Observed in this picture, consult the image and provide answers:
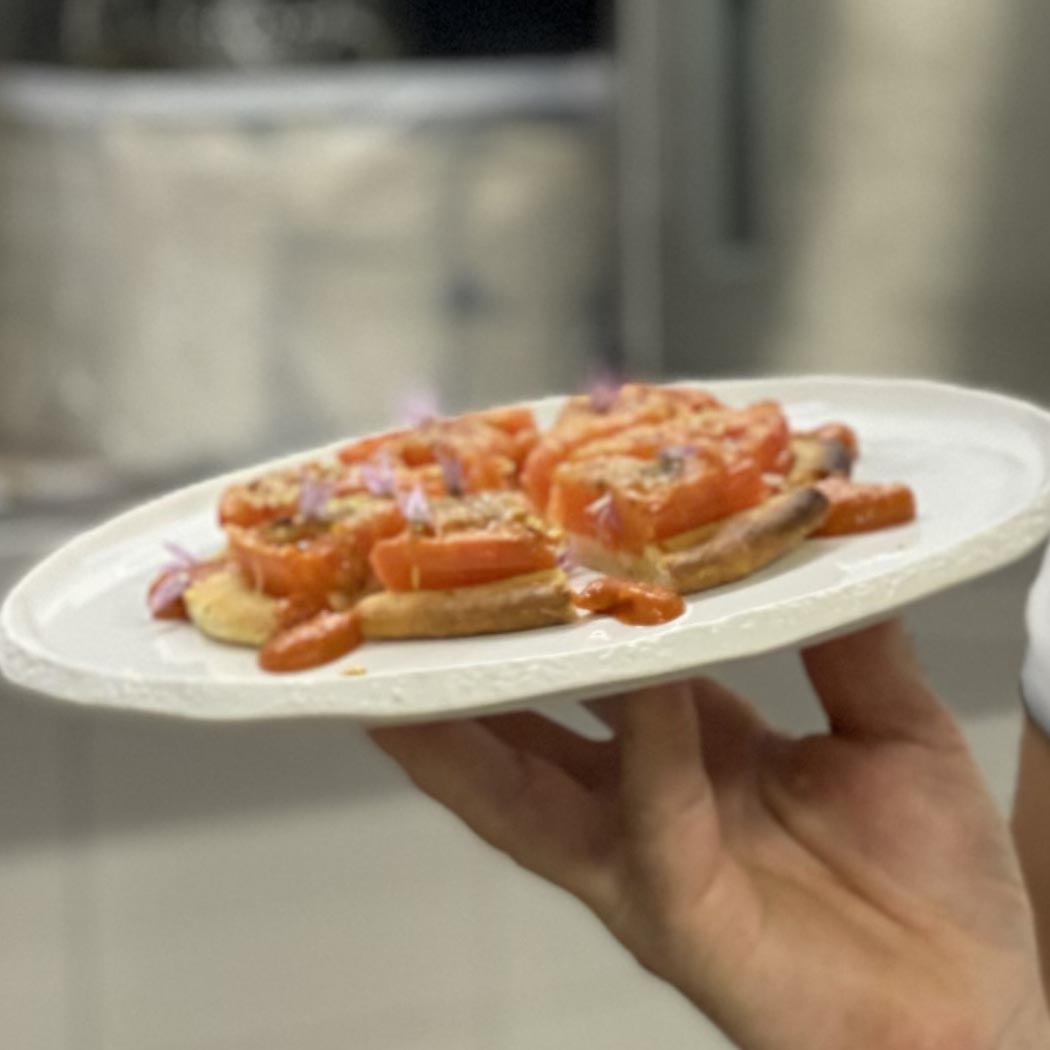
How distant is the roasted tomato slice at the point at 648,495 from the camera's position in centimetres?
78

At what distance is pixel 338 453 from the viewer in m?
0.92

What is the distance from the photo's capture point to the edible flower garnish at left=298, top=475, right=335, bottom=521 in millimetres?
806

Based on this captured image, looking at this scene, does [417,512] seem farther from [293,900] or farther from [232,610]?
[293,900]

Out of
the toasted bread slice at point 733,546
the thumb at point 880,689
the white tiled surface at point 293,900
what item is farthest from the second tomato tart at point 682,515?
the white tiled surface at point 293,900

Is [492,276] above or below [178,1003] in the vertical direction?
above

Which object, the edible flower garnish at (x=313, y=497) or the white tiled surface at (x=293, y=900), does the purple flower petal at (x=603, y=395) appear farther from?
the white tiled surface at (x=293, y=900)

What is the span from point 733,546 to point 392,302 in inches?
62.7

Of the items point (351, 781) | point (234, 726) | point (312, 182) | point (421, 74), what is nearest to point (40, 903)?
point (351, 781)

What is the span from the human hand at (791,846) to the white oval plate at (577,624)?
3.4 inches

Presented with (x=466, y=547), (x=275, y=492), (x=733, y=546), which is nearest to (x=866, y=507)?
(x=733, y=546)

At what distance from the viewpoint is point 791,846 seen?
0.84 meters

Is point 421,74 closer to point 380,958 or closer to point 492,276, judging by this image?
point 492,276

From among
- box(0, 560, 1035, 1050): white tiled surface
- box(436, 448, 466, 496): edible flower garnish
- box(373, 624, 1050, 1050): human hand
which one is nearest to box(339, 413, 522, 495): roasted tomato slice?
box(436, 448, 466, 496): edible flower garnish

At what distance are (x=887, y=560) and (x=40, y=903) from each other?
4.54ft
